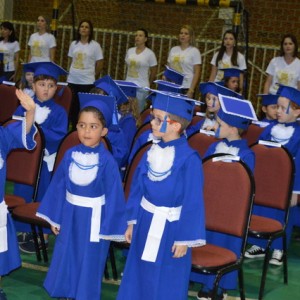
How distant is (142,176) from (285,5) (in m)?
7.98

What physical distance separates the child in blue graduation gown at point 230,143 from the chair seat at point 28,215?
3.49ft

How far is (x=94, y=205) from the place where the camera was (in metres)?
4.41

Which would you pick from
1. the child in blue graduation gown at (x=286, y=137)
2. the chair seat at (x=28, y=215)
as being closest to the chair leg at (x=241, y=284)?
the child in blue graduation gown at (x=286, y=137)

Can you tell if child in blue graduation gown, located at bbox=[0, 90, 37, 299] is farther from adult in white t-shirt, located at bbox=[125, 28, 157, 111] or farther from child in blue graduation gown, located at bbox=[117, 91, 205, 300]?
adult in white t-shirt, located at bbox=[125, 28, 157, 111]

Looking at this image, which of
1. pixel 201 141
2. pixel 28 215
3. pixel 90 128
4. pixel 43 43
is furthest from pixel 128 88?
pixel 43 43

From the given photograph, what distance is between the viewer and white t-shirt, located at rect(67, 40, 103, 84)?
393 inches

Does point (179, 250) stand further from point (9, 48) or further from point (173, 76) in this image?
point (9, 48)

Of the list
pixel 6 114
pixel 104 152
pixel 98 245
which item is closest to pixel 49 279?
pixel 98 245

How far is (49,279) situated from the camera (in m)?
4.45

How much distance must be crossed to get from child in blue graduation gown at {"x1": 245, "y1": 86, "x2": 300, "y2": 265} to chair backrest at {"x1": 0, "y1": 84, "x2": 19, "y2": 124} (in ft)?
9.60

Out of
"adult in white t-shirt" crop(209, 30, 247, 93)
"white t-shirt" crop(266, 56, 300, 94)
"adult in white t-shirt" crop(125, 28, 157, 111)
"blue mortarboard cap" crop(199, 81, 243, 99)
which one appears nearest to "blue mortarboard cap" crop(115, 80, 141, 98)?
"blue mortarboard cap" crop(199, 81, 243, 99)

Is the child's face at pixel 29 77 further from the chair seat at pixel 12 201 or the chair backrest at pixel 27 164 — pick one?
the chair seat at pixel 12 201

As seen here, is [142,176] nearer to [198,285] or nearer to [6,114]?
[198,285]

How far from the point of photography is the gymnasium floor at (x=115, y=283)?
489cm
